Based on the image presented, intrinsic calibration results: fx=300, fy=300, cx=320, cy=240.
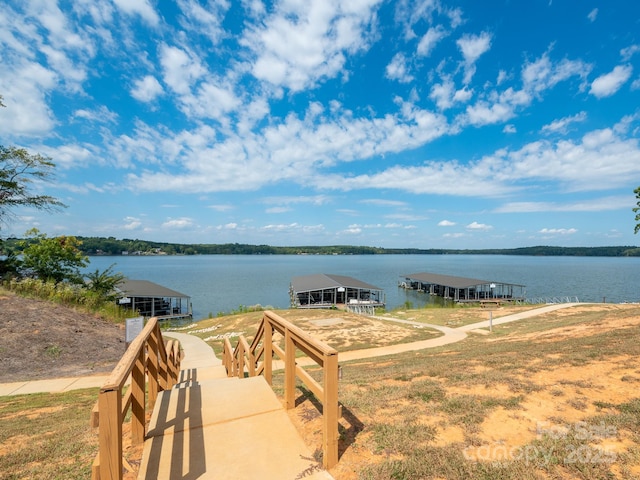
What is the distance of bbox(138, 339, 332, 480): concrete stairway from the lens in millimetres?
2865

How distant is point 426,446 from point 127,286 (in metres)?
42.1

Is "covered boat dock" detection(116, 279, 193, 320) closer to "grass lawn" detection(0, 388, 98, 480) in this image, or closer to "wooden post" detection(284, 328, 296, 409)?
"grass lawn" detection(0, 388, 98, 480)

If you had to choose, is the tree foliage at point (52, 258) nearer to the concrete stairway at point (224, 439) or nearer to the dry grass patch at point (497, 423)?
the concrete stairway at point (224, 439)

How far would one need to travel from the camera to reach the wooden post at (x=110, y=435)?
2053 mm

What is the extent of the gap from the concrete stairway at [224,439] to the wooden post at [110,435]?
33.9 inches

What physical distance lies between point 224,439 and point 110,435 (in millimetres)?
1589

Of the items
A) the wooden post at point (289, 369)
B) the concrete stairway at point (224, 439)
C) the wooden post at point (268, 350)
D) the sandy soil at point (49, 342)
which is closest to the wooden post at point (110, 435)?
the concrete stairway at point (224, 439)

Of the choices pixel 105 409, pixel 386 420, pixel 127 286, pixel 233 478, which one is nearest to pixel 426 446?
pixel 386 420

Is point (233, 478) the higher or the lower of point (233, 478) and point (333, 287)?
the higher

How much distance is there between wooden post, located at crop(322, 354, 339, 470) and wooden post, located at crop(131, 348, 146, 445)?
1914 mm

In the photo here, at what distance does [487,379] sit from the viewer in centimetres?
520

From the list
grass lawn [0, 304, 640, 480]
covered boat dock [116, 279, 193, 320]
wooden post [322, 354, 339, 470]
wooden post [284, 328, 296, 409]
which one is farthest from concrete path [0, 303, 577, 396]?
covered boat dock [116, 279, 193, 320]

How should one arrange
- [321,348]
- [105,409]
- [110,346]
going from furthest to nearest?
1. [110,346]
2. [321,348]
3. [105,409]

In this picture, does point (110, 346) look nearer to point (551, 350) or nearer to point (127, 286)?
point (551, 350)
